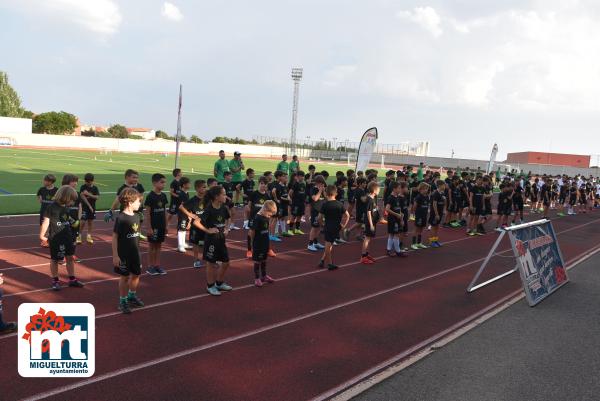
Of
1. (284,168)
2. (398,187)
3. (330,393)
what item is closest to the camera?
(330,393)

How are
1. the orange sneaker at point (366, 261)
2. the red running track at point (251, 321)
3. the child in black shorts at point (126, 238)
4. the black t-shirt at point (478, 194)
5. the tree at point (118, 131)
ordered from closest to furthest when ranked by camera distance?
the red running track at point (251, 321)
the child in black shorts at point (126, 238)
the orange sneaker at point (366, 261)
the black t-shirt at point (478, 194)
the tree at point (118, 131)

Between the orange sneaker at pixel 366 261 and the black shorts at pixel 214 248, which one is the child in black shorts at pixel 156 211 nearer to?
the black shorts at pixel 214 248

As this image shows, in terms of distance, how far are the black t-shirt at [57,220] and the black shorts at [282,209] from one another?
20.4ft

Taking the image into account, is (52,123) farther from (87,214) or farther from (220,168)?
(87,214)

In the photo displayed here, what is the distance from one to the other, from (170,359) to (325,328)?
7.54 feet

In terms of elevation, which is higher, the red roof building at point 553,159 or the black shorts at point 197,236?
the red roof building at point 553,159

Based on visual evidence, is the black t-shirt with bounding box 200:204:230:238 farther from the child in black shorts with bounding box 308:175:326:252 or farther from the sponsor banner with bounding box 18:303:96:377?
the child in black shorts with bounding box 308:175:326:252

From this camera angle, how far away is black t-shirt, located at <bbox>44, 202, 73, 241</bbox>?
6910mm

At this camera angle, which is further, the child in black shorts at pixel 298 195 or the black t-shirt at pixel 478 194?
the black t-shirt at pixel 478 194

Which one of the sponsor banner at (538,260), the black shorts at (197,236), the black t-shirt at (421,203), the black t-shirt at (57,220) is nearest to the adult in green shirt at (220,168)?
the black shorts at (197,236)

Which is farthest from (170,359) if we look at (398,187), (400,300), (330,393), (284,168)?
(284,168)

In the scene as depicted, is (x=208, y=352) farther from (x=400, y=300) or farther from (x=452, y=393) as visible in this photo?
(x=400, y=300)

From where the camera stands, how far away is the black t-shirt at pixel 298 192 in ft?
42.5

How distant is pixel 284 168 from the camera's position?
17547mm
